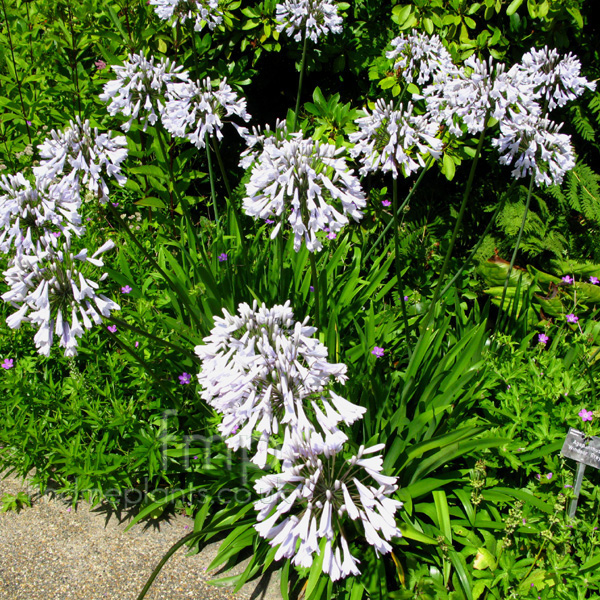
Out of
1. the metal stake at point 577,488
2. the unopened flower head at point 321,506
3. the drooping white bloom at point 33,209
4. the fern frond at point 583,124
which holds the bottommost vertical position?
the unopened flower head at point 321,506

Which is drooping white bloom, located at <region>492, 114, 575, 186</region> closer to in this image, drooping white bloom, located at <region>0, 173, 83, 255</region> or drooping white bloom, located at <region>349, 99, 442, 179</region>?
drooping white bloom, located at <region>349, 99, 442, 179</region>

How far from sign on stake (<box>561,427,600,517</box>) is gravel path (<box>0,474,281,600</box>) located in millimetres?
1563

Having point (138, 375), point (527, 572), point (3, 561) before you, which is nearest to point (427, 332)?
point (527, 572)

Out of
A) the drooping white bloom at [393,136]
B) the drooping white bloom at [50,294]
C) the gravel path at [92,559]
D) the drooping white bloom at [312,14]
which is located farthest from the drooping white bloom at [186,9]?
the gravel path at [92,559]

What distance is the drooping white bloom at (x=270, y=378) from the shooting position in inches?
71.0

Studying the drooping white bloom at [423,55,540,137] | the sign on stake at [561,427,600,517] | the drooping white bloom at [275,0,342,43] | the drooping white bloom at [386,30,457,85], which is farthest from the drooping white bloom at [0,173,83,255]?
the sign on stake at [561,427,600,517]

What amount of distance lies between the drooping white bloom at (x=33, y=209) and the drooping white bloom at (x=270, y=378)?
856mm

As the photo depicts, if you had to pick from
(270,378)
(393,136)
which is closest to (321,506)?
(270,378)

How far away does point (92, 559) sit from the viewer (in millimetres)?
2857

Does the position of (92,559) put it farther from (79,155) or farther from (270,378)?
(79,155)

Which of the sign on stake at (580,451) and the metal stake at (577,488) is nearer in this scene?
the sign on stake at (580,451)

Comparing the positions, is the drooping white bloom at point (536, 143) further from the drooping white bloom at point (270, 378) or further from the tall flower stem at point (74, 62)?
the tall flower stem at point (74, 62)

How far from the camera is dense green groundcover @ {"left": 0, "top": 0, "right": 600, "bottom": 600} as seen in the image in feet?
8.62

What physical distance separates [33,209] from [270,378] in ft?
4.03
